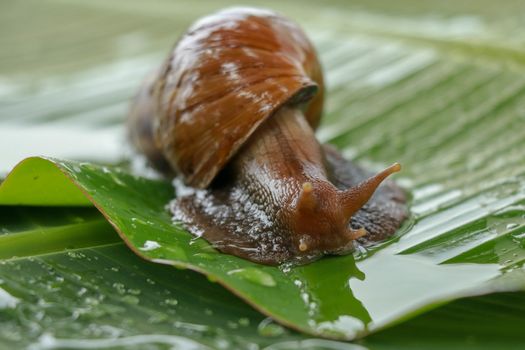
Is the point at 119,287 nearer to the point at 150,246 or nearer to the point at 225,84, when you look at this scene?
the point at 150,246

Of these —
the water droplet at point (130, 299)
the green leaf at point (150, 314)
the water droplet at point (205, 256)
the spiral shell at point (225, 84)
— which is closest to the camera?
the green leaf at point (150, 314)

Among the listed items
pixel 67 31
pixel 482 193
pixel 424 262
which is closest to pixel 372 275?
pixel 424 262

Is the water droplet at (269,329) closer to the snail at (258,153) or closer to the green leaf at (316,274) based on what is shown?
the green leaf at (316,274)

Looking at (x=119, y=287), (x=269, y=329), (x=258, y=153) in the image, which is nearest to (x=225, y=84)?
(x=258, y=153)

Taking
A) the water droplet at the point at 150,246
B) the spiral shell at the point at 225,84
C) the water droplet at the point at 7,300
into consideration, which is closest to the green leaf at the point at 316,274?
the water droplet at the point at 150,246

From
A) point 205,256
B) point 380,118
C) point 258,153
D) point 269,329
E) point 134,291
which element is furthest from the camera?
point 380,118

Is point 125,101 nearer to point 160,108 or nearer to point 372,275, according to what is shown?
point 160,108

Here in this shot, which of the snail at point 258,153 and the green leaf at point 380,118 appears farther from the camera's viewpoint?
the snail at point 258,153
